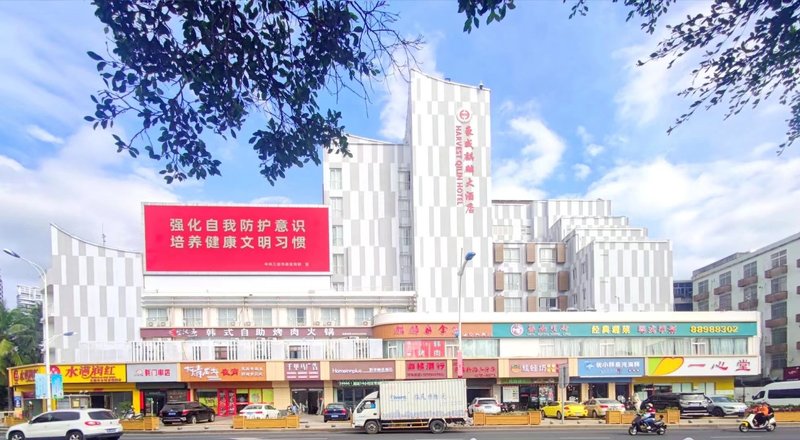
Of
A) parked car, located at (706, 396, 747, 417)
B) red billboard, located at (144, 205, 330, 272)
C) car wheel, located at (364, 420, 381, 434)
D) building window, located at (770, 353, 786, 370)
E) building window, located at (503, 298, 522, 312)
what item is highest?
red billboard, located at (144, 205, 330, 272)

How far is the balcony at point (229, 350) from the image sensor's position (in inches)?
1553

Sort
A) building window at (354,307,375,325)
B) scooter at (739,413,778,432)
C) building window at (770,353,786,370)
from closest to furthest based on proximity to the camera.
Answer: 1. scooter at (739,413,778,432)
2. building window at (354,307,375,325)
3. building window at (770,353,786,370)

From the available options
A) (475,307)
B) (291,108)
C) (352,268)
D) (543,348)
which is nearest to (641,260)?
(475,307)

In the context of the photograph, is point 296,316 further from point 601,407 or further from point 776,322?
point 776,322

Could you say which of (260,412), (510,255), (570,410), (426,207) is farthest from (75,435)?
(510,255)

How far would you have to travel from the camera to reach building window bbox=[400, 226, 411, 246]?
54375 mm

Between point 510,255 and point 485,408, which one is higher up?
point 510,255

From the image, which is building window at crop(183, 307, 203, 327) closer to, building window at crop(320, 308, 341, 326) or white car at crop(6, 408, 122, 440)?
building window at crop(320, 308, 341, 326)

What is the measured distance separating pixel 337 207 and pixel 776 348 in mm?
40623

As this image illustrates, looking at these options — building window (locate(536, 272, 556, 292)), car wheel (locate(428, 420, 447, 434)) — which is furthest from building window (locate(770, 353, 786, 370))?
car wheel (locate(428, 420, 447, 434))

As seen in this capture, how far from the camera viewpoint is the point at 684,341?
4125cm

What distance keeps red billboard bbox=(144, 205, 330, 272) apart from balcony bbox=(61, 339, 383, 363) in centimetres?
644

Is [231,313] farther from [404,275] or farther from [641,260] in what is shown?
[641,260]

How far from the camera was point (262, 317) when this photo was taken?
45469 millimetres
